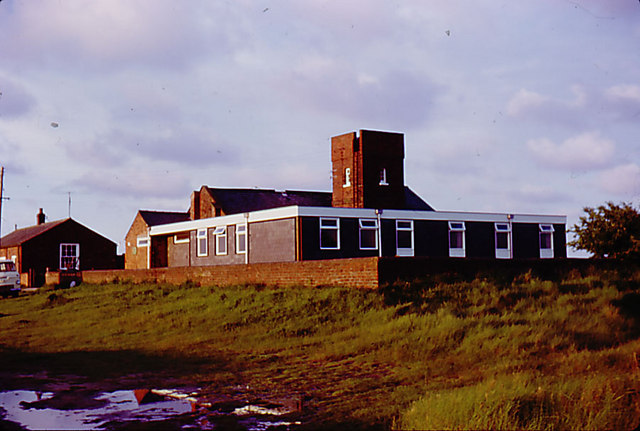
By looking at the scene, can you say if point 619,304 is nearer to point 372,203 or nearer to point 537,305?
point 537,305

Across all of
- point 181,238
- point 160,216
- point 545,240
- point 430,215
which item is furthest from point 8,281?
point 545,240

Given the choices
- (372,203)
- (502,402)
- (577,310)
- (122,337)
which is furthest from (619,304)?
(372,203)

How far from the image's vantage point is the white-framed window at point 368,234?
111 ft

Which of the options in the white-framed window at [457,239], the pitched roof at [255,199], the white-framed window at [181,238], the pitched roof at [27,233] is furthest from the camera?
the pitched roof at [27,233]

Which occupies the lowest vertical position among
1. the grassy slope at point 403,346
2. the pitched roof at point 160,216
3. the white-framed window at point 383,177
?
the grassy slope at point 403,346

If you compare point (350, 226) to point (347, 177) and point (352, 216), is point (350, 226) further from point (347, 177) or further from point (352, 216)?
point (347, 177)

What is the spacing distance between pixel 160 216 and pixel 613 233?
3957cm

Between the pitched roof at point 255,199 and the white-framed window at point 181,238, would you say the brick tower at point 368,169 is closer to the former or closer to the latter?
the pitched roof at point 255,199

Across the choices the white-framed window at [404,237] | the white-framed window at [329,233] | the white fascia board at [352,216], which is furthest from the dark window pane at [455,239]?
the white-framed window at [329,233]

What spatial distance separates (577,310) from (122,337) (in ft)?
39.7

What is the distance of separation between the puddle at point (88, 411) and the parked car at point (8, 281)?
1050 inches

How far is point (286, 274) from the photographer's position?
22.5 m

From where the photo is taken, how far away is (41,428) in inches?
351

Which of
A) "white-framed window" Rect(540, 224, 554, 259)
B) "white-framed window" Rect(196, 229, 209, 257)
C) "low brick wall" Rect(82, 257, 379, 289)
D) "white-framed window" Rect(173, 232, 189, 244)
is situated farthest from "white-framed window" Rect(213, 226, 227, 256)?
"white-framed window" Rect(540, 224, 554, 259)
